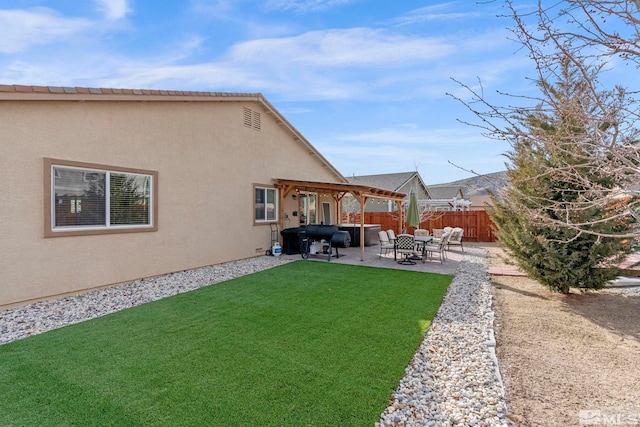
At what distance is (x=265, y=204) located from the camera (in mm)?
13617

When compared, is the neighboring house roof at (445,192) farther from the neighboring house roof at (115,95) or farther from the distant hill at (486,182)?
the distant hill at (486,182)

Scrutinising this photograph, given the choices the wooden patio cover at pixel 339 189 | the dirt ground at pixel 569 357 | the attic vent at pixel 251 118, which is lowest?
the dirt ground at pixel 569 357

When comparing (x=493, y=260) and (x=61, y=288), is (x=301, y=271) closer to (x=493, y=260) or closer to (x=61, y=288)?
(x=61, y=288)

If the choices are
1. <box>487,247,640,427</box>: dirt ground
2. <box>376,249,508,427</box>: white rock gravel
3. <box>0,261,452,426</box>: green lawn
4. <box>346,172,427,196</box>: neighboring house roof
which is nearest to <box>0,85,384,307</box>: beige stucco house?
<box>0,261,452,426</box>: green lawn

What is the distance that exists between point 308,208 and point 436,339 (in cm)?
1231

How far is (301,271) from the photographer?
1016 centimetres

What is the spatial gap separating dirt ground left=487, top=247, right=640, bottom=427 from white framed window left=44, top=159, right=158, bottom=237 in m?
8.62

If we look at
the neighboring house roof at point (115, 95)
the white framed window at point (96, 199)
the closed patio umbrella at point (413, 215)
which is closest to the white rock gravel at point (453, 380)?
the white framed window at point (96, 199)

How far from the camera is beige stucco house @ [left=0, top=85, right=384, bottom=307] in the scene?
21.1ft

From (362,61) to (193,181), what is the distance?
6.98m

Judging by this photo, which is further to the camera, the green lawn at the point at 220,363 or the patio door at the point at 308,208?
the patio door at the point at 308,208

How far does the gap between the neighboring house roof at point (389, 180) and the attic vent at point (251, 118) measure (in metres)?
16.7

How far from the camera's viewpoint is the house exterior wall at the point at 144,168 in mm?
A: 6379

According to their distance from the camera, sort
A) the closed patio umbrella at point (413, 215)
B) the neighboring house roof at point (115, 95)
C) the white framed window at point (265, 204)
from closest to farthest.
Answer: the neighboring house roof at point (115, 95)
the white framed window at point (265, 204)
the closed patio umbrella at point (413, 215)
